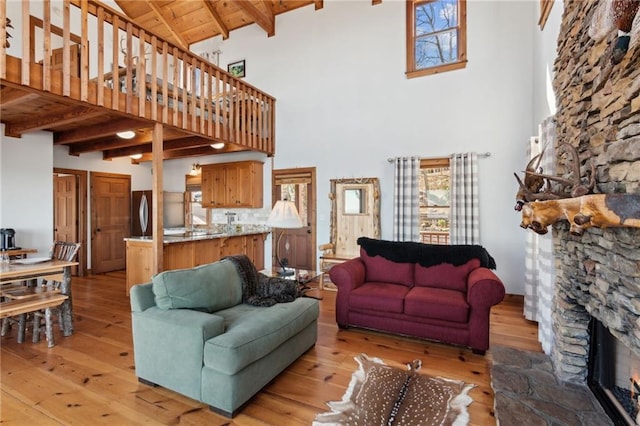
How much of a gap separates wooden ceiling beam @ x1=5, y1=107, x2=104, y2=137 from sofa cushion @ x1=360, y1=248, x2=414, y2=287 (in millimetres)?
3624

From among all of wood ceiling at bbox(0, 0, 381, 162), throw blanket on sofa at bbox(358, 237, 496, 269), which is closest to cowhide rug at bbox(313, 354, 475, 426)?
throw blanket on sofa at bbox(358, 237, 496, 269)

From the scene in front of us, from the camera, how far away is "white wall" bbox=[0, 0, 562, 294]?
446 centimetres

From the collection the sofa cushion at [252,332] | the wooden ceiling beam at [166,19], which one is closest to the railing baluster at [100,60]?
the sofa cushion at [252,332]

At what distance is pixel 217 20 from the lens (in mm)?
6566

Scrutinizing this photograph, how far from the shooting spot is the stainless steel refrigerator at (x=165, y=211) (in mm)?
6941

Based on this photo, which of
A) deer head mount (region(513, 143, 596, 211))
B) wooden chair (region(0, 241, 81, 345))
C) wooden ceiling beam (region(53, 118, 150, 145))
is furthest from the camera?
wooden ceiling beam (region(53, 118, 150, 145))

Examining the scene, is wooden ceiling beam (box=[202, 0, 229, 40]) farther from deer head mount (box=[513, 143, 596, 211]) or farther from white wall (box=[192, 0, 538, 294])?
deer head mount (box=[513, 143, 596, 211])

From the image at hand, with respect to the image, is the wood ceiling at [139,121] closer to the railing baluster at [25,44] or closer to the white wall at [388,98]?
the railing baluster at [25,44]

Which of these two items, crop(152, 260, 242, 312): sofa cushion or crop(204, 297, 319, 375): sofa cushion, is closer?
crop(204, 297, 319, 375): sofa cushion

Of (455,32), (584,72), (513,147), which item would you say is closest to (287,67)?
(455,32)

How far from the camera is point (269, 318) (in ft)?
7.79

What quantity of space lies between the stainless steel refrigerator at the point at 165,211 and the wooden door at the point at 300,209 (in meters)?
2.67

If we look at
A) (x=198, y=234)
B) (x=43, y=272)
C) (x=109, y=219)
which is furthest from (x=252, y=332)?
(x=109, y=219)

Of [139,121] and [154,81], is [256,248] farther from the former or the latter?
[154,81]
